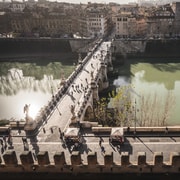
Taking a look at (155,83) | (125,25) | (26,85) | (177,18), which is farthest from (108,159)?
(177,18)

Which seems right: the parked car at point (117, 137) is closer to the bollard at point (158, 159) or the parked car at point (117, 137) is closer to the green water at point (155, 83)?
the bollard at point (158, 159)

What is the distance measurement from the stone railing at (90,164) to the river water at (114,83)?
61.6 feet

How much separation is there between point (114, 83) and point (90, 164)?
41571mm

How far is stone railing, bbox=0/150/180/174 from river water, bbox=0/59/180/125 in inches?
739

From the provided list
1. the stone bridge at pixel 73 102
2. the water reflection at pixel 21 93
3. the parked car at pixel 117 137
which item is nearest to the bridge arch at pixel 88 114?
the stone bridge at pixel 73 102

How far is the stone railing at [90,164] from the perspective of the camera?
14.5 m

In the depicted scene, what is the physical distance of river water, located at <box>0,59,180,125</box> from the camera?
131 feet

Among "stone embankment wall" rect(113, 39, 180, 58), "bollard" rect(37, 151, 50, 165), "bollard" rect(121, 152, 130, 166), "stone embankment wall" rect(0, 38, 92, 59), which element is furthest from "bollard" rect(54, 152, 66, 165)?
"stone embankment wall" rect(0, 38, 92, 59)

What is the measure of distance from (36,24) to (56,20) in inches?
350

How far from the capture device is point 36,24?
10200 cm

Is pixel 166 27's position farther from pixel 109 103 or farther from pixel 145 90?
pixel 109 103

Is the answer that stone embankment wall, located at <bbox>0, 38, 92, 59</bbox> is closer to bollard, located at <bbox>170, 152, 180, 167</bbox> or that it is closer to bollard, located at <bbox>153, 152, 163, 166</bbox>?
bollard, located at <bbox>153, 152, 163, 166</bbox>
